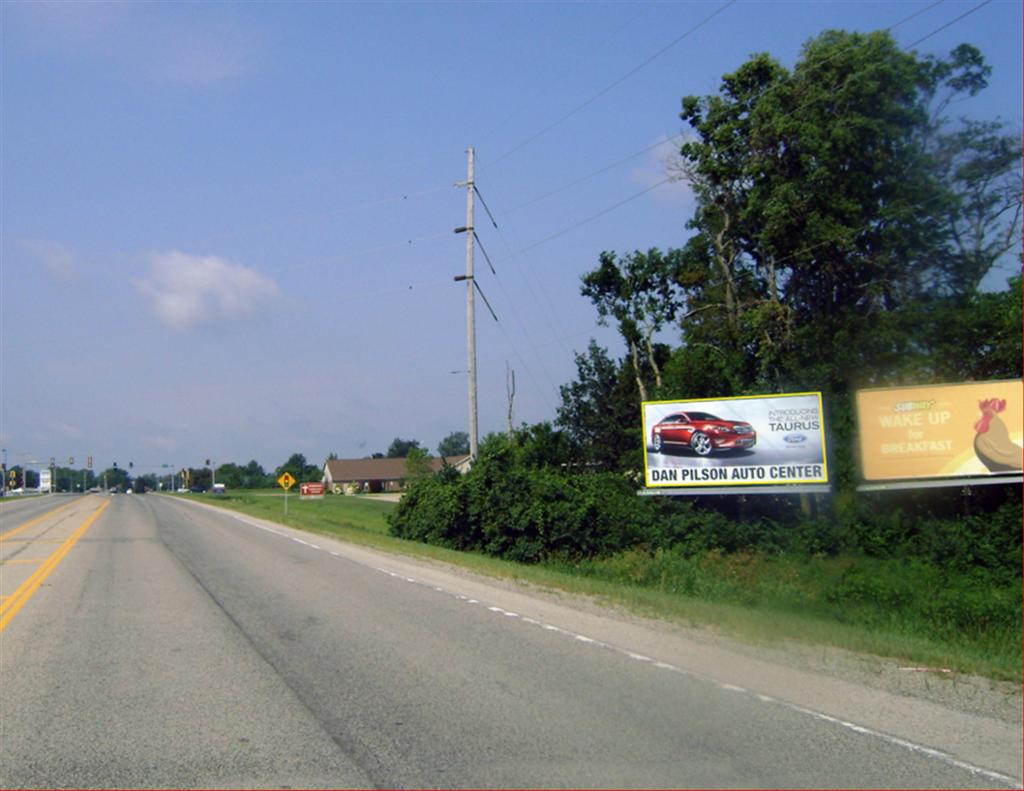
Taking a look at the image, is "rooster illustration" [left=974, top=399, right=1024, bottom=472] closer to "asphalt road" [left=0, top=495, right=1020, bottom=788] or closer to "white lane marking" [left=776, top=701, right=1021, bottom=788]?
"asphalt road" [left=0, top=495, right=1020, bottom=788]

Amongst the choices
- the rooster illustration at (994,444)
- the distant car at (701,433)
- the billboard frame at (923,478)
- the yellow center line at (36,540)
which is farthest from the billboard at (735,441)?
the yellow center line at (36,540)

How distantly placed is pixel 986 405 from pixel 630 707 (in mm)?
23045

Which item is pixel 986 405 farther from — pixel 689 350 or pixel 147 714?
pixel 147 714

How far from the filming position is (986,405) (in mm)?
27953

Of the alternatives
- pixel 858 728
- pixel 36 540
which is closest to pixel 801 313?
pixel 36 540

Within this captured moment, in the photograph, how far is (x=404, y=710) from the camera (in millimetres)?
8578

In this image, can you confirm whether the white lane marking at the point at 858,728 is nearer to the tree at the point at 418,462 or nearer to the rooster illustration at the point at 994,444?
the rooster illustration at the point at 994,444

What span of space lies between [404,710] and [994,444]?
25373 millimetres

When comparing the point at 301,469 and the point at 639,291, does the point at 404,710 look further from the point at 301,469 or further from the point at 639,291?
the point at 301,469

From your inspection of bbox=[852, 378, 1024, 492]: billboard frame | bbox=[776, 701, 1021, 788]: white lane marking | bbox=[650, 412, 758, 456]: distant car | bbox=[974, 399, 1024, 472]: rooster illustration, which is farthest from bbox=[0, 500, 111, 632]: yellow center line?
bbox=[974, 399, 1024, 472]: rooster illustration

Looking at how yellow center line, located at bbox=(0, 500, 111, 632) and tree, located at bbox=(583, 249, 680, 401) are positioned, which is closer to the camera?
yellow center line, located at bbox=(0, 500, 111, 632)

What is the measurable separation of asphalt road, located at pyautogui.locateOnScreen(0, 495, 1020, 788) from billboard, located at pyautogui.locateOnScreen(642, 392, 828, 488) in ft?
63.7

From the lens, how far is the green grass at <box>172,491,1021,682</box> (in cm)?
1247

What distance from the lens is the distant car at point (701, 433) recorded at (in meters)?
34.1
